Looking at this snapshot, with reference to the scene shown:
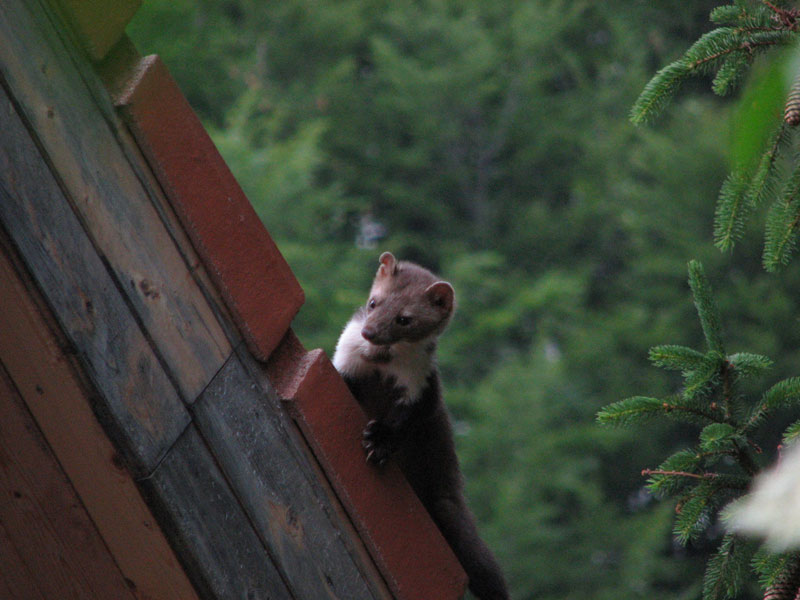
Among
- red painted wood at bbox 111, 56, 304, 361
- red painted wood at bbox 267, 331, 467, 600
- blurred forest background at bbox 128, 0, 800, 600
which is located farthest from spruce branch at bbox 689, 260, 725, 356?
blurred forest background at bbox 128, 0, 800, 600

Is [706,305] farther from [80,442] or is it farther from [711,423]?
[80,442]

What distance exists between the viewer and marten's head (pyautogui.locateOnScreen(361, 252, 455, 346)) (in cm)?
414

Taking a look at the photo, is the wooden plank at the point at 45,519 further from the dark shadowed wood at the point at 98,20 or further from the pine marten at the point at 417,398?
the pine marten at the point at 417,398

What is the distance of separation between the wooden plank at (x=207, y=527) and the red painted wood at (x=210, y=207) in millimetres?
326

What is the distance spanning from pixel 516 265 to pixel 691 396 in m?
25.0

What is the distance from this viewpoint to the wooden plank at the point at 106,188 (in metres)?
2.00

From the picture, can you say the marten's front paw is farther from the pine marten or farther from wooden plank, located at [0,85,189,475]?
wooden plank, located at [0,85,189,475]

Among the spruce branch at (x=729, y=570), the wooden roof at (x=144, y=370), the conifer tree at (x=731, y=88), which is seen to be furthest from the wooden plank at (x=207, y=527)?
the conifer tree at (x=731, y=88)

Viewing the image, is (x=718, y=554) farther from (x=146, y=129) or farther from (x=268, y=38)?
(x=268, y=38)

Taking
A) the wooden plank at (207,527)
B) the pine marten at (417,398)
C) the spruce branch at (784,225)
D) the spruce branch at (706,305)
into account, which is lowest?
the pine marten at (417,398)

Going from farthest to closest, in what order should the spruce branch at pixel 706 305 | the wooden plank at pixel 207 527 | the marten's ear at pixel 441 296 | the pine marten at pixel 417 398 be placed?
1. the marten's ear at pixel 441 296
2. the pine marten at pixel 417 398
3. the spruce branch at pixel 706 305
4. the wooden plank at pixel 207 527

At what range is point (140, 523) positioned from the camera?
2.09 m

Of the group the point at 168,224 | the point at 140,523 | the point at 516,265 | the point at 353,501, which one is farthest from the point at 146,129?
the point at 516,265

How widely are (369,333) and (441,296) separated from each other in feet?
2.09
